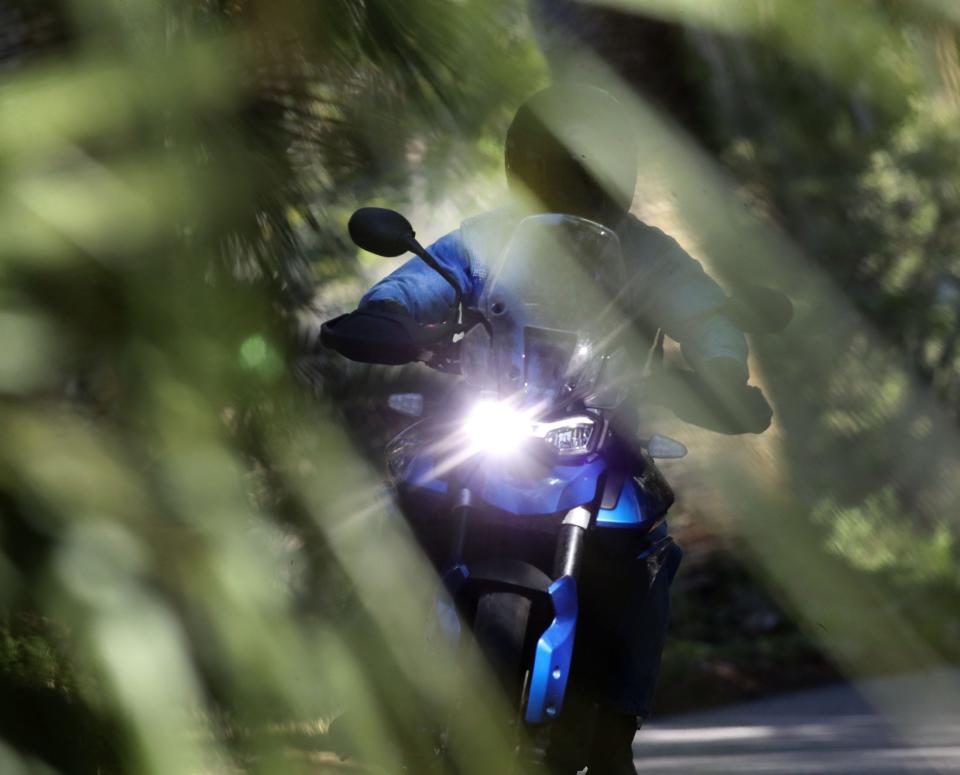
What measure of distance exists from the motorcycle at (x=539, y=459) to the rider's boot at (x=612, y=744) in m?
0.05

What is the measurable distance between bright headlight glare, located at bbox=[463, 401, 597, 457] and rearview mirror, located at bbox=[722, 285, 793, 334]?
0.38m

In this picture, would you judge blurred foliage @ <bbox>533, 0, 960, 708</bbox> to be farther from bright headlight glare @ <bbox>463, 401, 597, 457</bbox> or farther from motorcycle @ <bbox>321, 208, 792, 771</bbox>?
bright headlight glare @ <bbox>463, 401, 597, 457</bbox>

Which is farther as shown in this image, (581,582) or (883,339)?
(883,339)

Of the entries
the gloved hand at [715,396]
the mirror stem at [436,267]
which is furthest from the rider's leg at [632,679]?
the mirror stem at [436,267]

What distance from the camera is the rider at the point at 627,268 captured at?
3023 mm

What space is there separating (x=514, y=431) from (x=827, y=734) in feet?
12.4

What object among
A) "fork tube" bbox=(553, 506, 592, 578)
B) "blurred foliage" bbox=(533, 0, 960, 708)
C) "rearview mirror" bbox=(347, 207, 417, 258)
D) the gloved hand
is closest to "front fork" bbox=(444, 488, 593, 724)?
"fork tube" bbox=(553, 506, 592, 578)

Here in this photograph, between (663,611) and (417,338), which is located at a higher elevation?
(417,338)

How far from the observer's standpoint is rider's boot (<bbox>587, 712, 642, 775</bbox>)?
119 inches

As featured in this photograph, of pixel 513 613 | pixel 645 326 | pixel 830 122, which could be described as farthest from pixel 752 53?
pixel 513 613

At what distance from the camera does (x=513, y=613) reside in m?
2.77

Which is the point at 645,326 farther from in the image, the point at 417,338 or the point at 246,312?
the point at 246,312

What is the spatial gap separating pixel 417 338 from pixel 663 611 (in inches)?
26.8

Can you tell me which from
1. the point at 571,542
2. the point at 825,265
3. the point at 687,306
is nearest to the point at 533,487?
the point at 571,542
